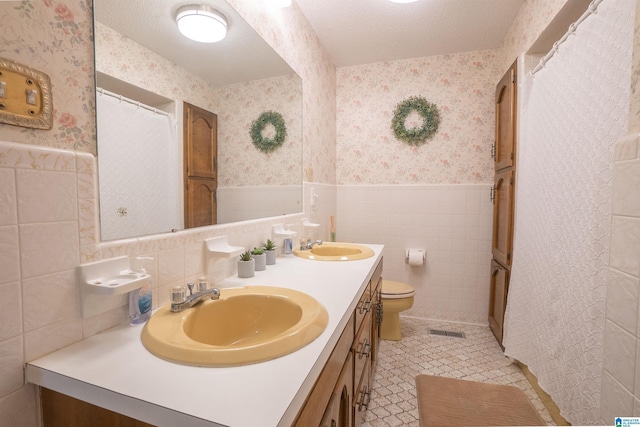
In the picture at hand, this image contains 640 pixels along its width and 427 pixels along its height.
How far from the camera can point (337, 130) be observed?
290 cm

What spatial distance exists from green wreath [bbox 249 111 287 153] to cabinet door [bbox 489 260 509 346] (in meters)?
1.84

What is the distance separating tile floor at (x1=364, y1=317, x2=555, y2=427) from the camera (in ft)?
5.13

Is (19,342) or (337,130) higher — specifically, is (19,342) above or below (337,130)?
below

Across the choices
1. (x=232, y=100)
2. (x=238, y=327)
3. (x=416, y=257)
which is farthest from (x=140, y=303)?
(x=416, y=257)

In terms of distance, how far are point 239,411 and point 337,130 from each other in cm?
273

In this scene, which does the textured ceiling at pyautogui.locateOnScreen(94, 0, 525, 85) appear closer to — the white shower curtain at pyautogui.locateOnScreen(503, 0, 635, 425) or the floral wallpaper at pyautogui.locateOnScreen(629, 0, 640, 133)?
the white shower curtain at pyautogui.locateOnScreen(503, 0, 635, 425)

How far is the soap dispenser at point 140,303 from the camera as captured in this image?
75 cm

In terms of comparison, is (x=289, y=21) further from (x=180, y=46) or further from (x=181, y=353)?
(x=181, y=353)

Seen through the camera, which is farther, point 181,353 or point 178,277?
point 178,277

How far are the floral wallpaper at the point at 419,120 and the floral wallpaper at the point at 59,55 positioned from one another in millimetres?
2367

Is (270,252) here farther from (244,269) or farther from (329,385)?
(329,385)

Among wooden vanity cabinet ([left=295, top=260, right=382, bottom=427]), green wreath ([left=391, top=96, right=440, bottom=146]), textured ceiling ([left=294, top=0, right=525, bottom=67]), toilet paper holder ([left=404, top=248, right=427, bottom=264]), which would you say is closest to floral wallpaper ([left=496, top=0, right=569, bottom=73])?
textured ceiling ([left=294, top=0, right=525, bottom=67])

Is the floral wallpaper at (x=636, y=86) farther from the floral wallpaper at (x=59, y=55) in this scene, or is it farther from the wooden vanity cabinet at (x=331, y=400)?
the floral wallpaper at (x=59, y=55)

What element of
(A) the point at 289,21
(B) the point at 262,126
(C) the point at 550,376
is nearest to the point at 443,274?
(C) the point at 550,376
